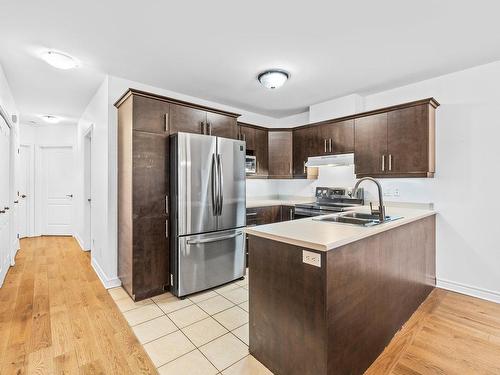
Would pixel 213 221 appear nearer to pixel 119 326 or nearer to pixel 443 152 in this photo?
pixel 119 326

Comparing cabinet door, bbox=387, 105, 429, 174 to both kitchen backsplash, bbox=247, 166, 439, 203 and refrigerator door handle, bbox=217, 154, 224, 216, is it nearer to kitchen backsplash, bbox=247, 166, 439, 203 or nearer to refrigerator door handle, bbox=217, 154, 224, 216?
kitchen backsplash, bbox=247, 166, 439, 203

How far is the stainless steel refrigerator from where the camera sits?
2.81 metres

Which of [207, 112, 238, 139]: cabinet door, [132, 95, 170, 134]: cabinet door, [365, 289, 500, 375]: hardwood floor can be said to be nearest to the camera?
[365, 289, 500, 375]: hardwood floor

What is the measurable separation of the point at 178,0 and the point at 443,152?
10.6 feet

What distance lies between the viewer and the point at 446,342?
2.08 m

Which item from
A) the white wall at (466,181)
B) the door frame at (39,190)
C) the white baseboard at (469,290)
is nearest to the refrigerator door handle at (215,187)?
the white wall at (466,181)

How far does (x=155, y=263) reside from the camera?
9.41ft

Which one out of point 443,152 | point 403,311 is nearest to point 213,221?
point 403,311

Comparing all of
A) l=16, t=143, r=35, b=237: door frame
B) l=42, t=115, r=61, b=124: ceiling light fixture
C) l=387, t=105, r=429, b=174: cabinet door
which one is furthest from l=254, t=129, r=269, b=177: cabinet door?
l=16, t=143, r=35, b=237: door frame

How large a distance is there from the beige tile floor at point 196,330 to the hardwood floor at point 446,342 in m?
0.98

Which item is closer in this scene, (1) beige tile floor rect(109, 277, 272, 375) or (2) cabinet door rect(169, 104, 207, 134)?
(1) beige tile floor rect(109, 277, 272, 375)

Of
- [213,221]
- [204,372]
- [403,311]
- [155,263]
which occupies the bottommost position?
[204,372]

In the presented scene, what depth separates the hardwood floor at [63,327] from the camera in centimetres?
182

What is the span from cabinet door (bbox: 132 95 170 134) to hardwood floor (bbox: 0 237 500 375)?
192 centimetres
